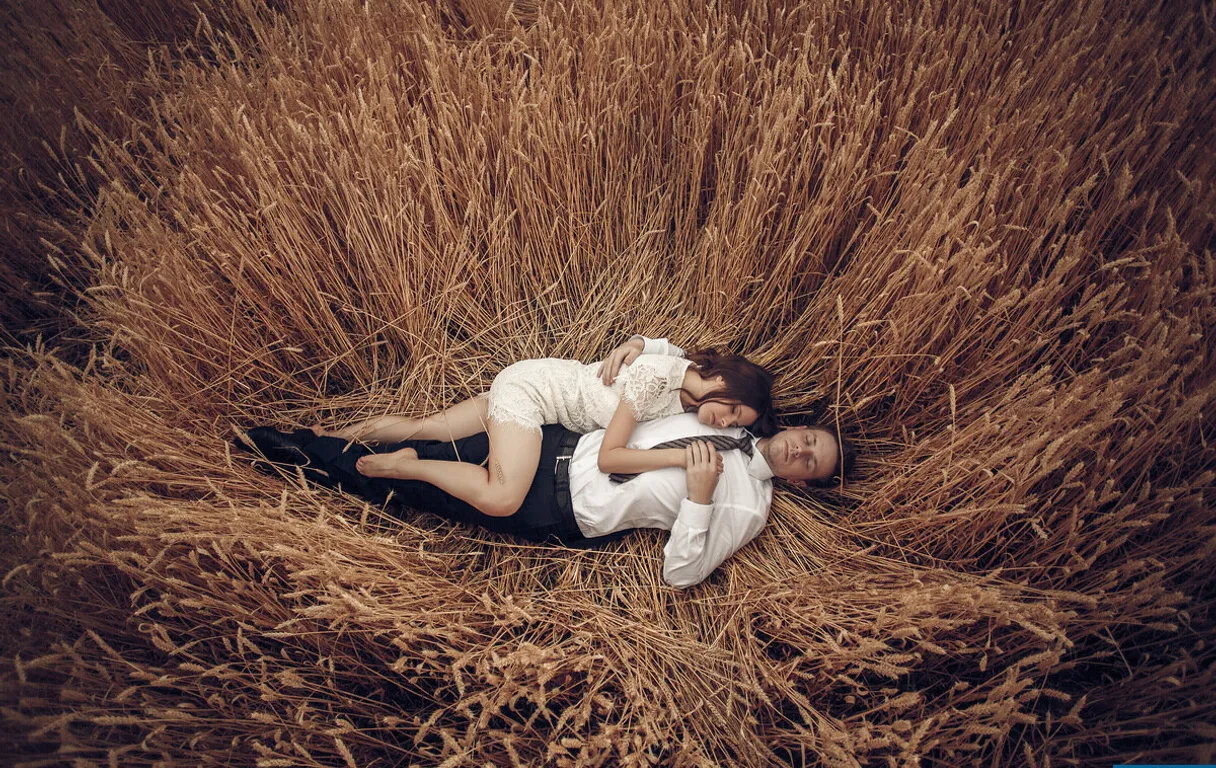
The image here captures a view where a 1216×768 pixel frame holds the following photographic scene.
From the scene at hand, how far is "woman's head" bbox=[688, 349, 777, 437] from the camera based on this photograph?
1.51 m

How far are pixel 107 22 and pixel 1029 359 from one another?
3351 mm

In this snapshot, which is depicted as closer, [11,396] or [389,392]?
A: [11,396]

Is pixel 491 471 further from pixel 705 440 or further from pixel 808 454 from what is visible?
pixel 808 454

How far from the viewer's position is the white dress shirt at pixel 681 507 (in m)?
1.42

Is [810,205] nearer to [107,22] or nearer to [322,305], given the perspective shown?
[322,305]

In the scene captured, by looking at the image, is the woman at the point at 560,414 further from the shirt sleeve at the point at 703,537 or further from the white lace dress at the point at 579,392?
the shirt sleeve at the point at 703,537

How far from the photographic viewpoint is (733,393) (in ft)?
4.93

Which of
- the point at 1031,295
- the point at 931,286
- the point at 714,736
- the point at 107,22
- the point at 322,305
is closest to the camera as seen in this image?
the point at 714,736

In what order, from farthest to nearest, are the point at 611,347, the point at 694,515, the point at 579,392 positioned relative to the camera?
the point at 611,347 → the point at 579,392 → the point at 694,515

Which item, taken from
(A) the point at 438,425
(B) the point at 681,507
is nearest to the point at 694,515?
(B) the point at 681,507

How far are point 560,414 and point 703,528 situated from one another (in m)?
0.52

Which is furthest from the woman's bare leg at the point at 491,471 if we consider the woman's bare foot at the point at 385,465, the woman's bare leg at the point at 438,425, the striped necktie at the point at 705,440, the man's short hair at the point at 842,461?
the man's short hair at the point at 842,461

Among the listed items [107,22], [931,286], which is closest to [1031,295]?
[931,286]

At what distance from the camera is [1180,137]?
1.58 metres
